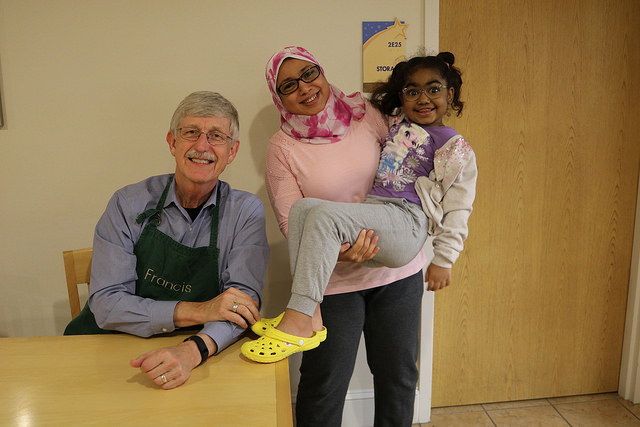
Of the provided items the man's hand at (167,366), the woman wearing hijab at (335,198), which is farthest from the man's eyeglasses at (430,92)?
the man's hand at (167,366)

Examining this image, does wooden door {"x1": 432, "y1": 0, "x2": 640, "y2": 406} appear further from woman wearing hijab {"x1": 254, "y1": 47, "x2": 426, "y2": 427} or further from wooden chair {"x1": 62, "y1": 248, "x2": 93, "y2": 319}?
wooden chair {"x1": 62, "y1": 248, "x2": 93, "y2": 319}

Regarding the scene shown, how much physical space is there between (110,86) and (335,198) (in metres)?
1.11

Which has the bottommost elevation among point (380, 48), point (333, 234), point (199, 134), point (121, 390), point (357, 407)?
point (357, 407)

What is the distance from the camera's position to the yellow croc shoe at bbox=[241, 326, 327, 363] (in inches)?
40.6

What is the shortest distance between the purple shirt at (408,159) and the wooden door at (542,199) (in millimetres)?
621

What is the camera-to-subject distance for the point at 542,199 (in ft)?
6.97

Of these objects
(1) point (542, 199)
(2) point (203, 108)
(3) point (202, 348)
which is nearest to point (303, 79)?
(2) point (203, 108)

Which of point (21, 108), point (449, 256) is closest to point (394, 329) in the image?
point (449, 256)

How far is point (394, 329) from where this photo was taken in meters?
1.47

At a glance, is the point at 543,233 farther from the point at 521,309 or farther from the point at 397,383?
the point at 397,383

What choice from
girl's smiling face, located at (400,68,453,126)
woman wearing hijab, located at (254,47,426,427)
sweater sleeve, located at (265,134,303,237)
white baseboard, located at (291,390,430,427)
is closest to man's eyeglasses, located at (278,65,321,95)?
woman wearing hijab, located at (254,47,426,427)

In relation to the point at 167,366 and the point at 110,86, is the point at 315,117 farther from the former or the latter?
the point at 110,86

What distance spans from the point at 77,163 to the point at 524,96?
2.04m

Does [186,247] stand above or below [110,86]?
below
